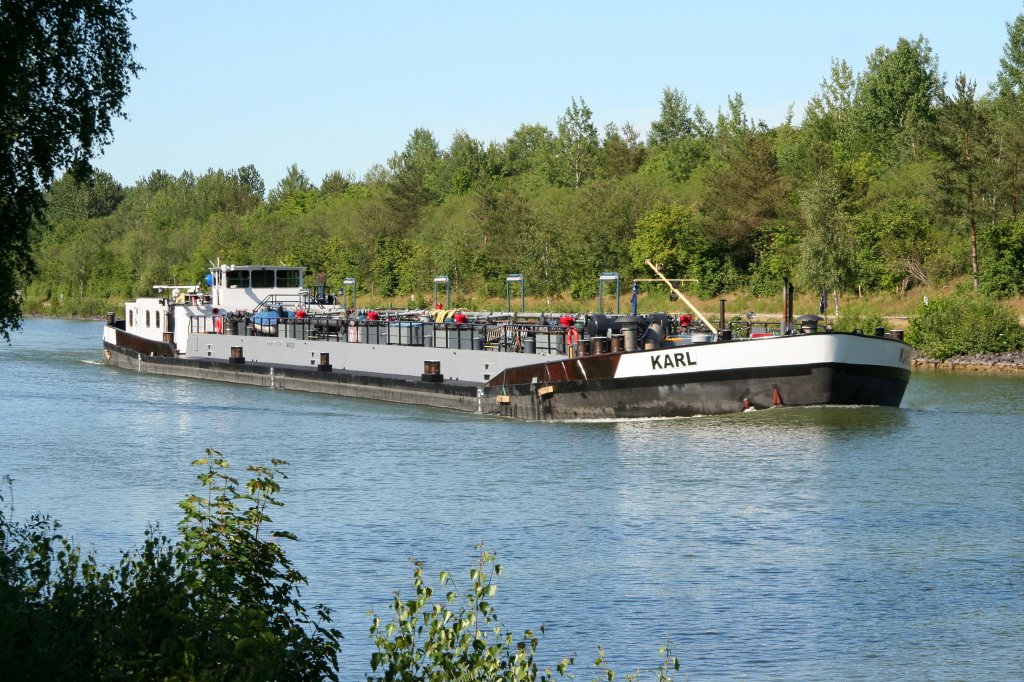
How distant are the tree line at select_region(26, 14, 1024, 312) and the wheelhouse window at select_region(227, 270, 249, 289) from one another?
14.6 m

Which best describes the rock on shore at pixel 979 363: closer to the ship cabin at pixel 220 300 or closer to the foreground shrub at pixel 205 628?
the ship cabin at pixel 220 300

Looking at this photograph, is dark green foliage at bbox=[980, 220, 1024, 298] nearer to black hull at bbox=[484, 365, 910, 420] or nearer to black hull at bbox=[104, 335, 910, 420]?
black hull at bbox=[484, 365, 910, 420]

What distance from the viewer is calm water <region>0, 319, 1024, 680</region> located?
1709cm

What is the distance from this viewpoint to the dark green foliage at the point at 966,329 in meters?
53.0

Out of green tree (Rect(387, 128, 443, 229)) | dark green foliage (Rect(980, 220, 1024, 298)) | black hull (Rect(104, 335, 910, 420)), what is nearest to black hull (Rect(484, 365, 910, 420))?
black hull (Rect(104, 335, 910, 420))

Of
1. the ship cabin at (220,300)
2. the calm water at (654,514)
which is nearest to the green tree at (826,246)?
the calm water at (654,514)

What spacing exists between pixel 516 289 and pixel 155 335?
2784 centimetres

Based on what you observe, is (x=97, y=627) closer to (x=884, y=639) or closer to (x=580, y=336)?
(x=884, y=639)

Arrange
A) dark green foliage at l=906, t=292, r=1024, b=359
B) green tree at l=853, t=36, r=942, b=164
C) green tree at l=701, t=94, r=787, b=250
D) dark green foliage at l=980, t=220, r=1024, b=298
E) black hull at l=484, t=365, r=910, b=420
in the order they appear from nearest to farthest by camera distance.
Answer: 1. black hull at l=484, t=365, r=910, b=420
2. dark green foliage at l=906, t=292, r=1024, b=359
3. dark green foliage at l=980, t=220, r=1024, b=298
4. green tree at l=701, t=94, r=787, b=250
5. green tree at l=853, t=36, r=942, b=164

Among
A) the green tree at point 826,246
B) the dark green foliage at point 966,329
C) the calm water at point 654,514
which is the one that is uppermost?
the green tree at point 826,246

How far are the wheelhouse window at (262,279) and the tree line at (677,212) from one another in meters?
15.4

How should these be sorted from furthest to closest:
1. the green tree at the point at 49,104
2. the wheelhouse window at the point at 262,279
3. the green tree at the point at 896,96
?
the green tree at the point at 896,96, the wheelhouse window at the point at 262,279, the green tree at the point at 49,104

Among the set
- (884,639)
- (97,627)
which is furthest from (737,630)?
(97,627)

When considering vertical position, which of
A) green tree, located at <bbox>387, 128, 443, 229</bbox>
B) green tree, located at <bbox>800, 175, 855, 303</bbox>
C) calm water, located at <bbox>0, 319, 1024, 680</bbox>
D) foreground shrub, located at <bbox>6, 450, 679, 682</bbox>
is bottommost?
calm water, located at <bbox>0, 319, 1024, 680</bbox>
